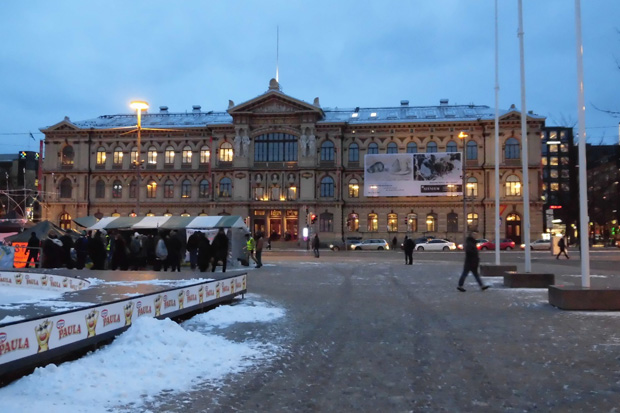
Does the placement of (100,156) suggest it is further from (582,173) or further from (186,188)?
(582,173)

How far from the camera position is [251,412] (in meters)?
5.91

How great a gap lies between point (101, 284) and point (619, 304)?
13.8 m

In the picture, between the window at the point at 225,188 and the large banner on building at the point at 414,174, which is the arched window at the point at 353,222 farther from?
the window at the point at 225,188

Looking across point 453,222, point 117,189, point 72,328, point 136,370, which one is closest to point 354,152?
point 453,222

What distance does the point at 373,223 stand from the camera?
6656cm

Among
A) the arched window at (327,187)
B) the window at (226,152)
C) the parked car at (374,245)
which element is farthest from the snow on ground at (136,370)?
the window at (226,152)

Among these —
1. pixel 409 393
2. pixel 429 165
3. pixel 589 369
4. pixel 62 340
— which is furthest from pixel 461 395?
pixel 429 165

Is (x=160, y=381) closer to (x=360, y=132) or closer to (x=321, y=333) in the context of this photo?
(x=321, y=333)

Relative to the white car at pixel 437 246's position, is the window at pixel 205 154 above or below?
above

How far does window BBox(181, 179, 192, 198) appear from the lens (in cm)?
6944

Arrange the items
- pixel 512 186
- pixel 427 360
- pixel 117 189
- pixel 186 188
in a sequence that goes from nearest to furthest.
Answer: pixel 427 360 → pixel 512 186 → pixel 186 188 → pixel 117 189

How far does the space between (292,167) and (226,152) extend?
8.78 meters

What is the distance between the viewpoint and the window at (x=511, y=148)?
6438 cm

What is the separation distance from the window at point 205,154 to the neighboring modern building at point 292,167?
0.42 feet
